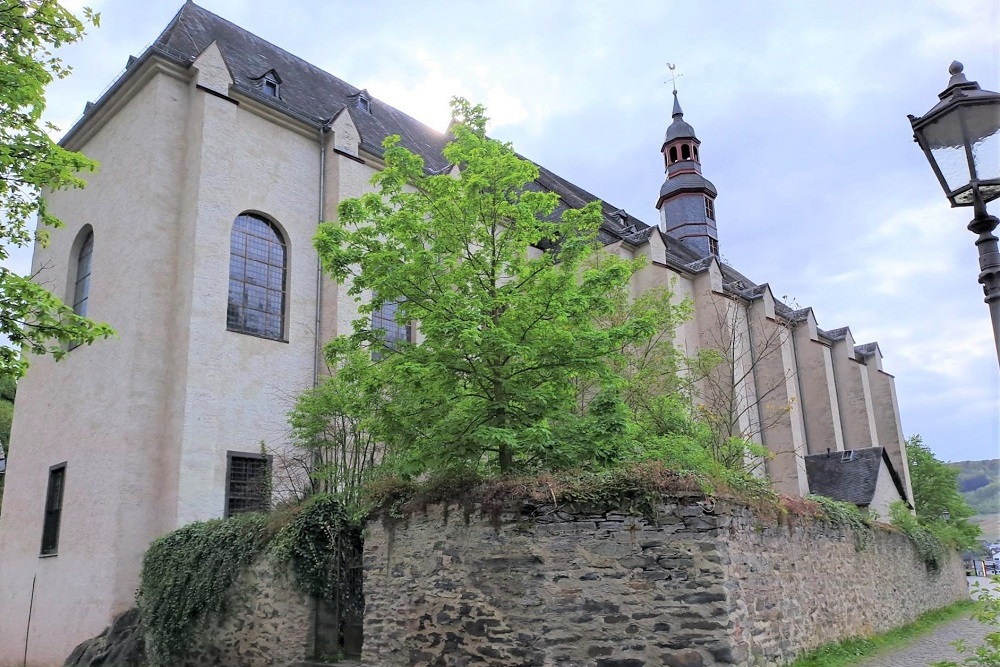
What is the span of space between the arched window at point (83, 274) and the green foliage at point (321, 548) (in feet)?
35.2

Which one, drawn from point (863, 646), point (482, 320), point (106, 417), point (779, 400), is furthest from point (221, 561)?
point (779, 400)

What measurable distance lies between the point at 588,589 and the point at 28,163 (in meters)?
8.58

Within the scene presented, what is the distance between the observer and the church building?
16.0 metres

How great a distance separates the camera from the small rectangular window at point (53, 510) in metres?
17.7

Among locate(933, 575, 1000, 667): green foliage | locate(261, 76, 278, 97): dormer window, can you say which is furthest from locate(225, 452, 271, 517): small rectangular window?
locate(933, 575, 1000, 667): green foliage

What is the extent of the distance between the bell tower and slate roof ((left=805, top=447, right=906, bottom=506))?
1645 centimetres

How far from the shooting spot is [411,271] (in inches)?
408

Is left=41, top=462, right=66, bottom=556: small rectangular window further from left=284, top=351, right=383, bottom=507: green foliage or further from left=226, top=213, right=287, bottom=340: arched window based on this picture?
left=284, top=351, right=383, bottom=507: green foliage

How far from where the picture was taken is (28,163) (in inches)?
377

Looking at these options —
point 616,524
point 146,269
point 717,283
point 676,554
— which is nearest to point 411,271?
point 616,524

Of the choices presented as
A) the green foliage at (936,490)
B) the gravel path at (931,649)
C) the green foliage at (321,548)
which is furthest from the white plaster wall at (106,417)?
the green foliage at (936,490)

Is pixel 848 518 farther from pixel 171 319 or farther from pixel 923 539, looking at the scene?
pixel 171 319

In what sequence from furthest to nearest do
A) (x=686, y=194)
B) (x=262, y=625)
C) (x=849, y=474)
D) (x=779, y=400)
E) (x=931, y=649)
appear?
1. (x=686, y=194)
2. (x=779, y=400)
3. (x=849, y=474)
4. (x=931, y=649)
5. (x=262, y=625)

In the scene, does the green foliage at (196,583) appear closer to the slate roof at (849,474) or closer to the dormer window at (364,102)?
the dormer window at (364,102)
